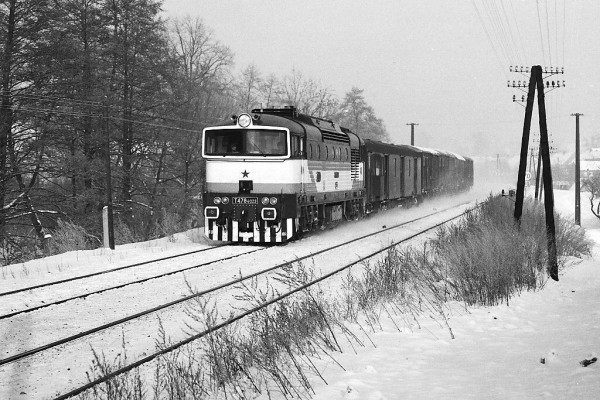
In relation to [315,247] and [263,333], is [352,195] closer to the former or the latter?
[315,247]

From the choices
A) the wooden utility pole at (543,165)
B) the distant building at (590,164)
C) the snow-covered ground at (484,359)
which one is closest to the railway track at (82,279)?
the snow-covered ground at (484,359)

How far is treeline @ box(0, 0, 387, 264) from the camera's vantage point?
66.5 feet

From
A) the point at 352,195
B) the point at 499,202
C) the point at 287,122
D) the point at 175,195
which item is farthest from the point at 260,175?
the point at 175,195

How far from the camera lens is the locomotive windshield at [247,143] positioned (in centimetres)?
1609

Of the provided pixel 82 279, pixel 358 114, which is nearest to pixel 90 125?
pixel 82 279

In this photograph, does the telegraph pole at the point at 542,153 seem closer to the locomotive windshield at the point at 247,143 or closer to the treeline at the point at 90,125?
the locomotive windshield at the point at 247,143

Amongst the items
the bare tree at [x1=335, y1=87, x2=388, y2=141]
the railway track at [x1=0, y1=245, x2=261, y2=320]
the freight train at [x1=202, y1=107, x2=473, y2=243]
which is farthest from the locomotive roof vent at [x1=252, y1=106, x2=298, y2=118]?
the bare tree at [x1=335, y1=87, x2=388, y2=141]

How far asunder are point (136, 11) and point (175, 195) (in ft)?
27.4

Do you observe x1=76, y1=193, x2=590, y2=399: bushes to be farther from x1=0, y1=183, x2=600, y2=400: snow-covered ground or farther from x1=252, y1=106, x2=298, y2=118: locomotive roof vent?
x1=252, y1=106, x2=298, y2=118: locomotive roof vent

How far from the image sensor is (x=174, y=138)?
96.1 ft

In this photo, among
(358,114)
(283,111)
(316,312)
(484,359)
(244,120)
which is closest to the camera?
(484,359)

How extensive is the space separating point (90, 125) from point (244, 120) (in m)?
10.4

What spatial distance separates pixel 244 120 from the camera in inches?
637

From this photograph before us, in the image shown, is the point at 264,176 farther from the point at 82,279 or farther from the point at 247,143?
the point at 82,279
